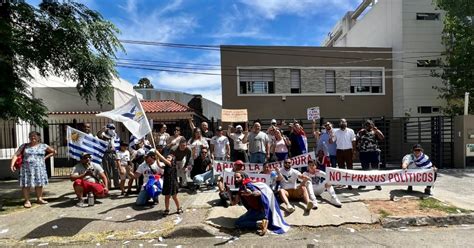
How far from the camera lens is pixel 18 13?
10.8 meters

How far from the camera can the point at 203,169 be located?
32.1 ft

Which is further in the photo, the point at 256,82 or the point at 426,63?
the point at 426,63

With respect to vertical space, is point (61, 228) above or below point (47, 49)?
below

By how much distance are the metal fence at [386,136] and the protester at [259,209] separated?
272 inches

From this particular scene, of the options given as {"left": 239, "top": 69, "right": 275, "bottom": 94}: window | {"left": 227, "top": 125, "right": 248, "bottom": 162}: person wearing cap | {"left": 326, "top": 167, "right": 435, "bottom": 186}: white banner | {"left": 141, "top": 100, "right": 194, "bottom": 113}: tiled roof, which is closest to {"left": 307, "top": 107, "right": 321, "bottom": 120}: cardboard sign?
{"left": 227, "top": 125, "right": 248, "bottom": 162}: person wearing cap

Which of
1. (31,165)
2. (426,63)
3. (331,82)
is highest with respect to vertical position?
(426,63)

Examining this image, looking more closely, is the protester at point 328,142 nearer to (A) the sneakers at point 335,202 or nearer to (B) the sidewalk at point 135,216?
(B) the sidewalk at point 135,216

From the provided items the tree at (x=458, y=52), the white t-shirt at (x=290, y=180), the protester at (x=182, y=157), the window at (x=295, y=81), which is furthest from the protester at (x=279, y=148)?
the tree at (x=458, y=52)

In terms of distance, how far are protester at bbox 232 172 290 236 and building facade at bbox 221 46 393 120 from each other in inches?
461

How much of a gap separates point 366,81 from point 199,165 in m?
13.2

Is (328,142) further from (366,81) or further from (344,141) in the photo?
(366,81)

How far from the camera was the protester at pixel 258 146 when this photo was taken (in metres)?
9.69

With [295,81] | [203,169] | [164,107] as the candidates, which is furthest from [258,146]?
[164,107]

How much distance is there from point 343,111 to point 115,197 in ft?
44.6
